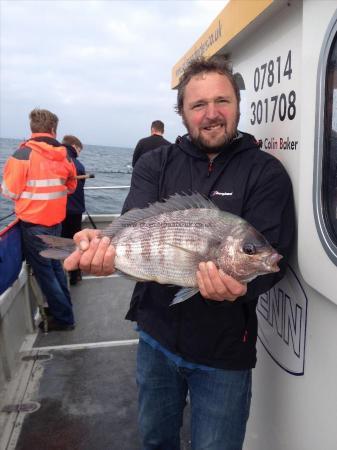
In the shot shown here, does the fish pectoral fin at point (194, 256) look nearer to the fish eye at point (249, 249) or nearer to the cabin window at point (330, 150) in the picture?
the fish eye at point (249, 249)

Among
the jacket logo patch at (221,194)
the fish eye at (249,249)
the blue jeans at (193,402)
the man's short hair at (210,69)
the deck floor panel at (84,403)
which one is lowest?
the deck floor panel at (84,403)

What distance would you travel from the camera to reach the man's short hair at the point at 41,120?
5.05m

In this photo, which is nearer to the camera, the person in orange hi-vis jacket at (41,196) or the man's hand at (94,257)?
the man's hand at (94,257)

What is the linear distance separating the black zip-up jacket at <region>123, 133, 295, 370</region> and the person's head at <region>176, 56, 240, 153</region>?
2.9 inches

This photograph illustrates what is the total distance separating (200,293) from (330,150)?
3.06ft

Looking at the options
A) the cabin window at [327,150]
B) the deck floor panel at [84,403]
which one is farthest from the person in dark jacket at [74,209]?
the cabin window at [327,150]

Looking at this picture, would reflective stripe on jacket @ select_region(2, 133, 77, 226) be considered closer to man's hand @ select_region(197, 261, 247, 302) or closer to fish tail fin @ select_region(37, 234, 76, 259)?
fish tail fin @ select_region(37, 234, 76, 259)

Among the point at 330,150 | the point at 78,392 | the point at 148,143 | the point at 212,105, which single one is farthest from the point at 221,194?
the point at 148,143

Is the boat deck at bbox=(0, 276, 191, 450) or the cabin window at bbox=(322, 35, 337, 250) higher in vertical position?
the cabin window at bbox=(322, 35, 337, 250)

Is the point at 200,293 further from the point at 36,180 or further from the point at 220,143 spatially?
the point at 36,180

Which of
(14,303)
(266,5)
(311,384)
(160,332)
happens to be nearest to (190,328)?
(160,332)

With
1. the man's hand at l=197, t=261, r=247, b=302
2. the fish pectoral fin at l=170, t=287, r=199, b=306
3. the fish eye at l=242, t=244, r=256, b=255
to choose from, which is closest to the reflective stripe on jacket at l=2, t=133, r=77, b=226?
the fish pectoral fin at l=170, t=287, r=199, b=306

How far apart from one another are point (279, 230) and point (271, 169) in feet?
1.13

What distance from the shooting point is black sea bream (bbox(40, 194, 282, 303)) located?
176cm
